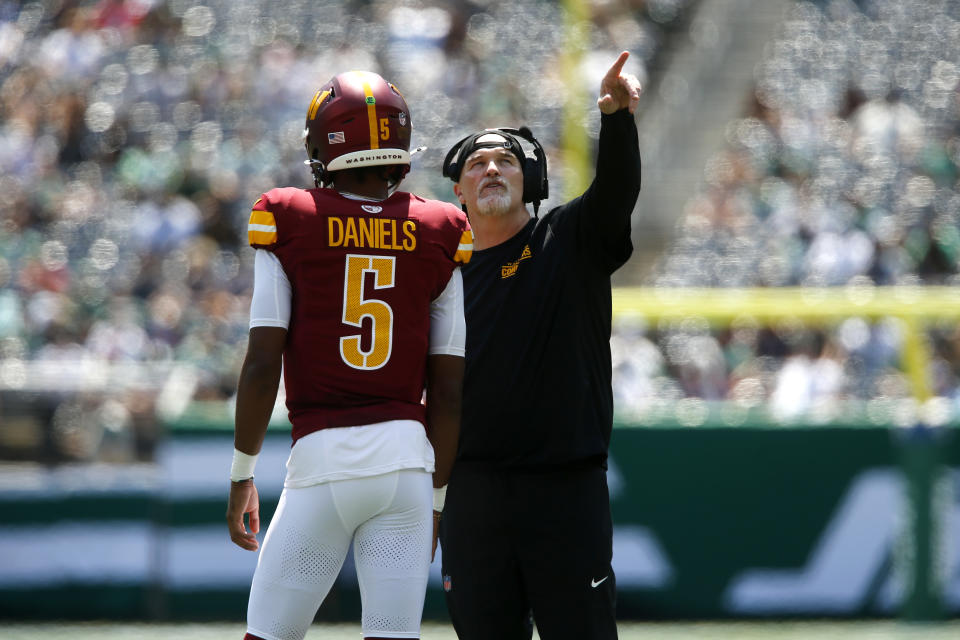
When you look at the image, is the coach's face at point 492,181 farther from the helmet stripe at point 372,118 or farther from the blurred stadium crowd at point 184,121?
the blurred stadium crowd at point 184,121

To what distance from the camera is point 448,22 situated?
1424cm

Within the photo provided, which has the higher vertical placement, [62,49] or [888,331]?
[62,49]

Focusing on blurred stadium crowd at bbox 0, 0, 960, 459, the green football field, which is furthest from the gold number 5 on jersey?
blurred stadium crowd at bbox 0, 0, 960, 459

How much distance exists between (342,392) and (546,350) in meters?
0.86

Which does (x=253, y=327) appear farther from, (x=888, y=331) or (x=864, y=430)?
(x=888, y=331)

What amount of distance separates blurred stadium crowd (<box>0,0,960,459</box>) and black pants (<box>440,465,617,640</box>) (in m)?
4.43

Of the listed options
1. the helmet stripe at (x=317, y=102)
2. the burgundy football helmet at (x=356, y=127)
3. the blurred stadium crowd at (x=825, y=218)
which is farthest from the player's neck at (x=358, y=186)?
the blurred stadium crowd at (x=825, y=218)

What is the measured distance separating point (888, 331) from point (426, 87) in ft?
22.5

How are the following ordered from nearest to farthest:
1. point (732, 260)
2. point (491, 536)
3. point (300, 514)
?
point (300, 514) → point (491, 536) → point (732, 260)

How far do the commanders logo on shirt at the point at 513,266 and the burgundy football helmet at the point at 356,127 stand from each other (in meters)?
0.69

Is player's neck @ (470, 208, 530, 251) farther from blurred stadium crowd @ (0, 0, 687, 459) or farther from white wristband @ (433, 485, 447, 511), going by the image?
blurred stadium crowd @ (0, 0, 687, 459)

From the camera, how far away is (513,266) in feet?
12.9

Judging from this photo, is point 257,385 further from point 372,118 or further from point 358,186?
point 372,118

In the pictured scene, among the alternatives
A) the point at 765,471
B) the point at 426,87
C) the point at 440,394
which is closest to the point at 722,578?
the point at 765,471
